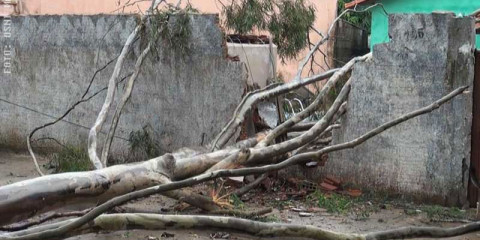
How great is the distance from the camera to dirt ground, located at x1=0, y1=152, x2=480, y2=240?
579 centimetres

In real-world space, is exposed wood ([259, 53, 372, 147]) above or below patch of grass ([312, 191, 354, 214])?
above

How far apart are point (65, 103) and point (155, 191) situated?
612 centimetres

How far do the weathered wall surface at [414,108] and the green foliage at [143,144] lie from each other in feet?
7.84

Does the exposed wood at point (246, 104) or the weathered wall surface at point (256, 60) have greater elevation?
the weathered wall surface at point (256, 60)

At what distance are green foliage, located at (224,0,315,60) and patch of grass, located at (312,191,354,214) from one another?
2994mm

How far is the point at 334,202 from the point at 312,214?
0.37 metres

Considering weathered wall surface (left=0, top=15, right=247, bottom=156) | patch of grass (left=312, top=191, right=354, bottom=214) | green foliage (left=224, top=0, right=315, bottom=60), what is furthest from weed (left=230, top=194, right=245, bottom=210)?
green foliage (left=224, top=0, right=315, bottom=60)

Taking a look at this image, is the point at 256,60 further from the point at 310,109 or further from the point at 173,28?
the point at 310,109

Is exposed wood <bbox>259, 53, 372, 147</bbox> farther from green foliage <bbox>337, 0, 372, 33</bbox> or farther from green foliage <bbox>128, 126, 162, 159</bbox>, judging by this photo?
green foliage <bbox>337, 0, 372, 33</bbox>

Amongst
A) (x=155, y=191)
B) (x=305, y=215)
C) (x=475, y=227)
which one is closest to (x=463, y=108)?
(x=305, y=215)

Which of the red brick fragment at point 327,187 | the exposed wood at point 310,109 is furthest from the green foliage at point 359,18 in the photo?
the red brick fragment at point 327,187

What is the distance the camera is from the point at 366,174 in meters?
7.28

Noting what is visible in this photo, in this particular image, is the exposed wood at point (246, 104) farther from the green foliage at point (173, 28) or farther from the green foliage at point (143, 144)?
the green foliage at point (143, 144)

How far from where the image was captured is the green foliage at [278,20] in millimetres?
9281
